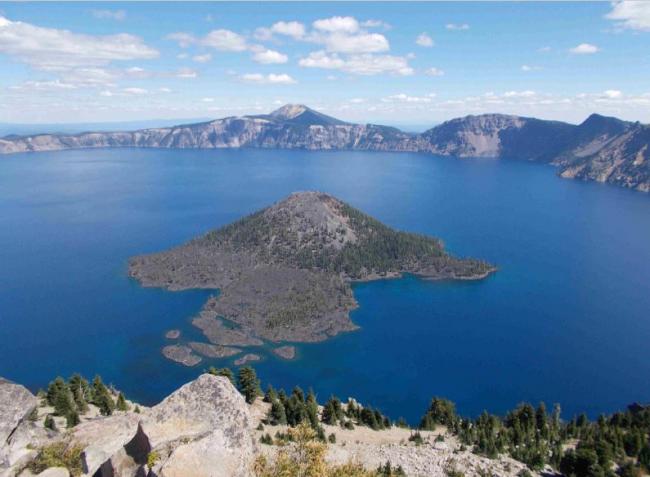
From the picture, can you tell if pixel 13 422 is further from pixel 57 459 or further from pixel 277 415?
pixel 277 415

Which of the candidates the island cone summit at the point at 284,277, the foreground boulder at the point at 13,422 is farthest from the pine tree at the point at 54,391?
the island cone summit at the point at 284,277

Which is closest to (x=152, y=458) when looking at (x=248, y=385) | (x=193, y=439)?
(x=193, y=439)

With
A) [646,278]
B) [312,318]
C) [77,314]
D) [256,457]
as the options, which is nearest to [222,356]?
[312,318]

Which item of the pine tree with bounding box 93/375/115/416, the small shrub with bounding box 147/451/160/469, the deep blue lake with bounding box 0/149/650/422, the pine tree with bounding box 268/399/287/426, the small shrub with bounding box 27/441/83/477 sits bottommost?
the deep blue lake with bounding box 0/149/650/422

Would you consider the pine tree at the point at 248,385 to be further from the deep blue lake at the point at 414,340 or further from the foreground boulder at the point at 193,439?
the foreground boulder at the point at 193,439

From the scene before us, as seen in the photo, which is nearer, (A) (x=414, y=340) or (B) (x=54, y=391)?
(B) (x=54, y=391)

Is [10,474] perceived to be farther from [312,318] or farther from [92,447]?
[312,318]

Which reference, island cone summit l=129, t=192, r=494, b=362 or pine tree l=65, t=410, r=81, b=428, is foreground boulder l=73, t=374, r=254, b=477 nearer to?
pine tree l=65, t=410, r=81, b=428

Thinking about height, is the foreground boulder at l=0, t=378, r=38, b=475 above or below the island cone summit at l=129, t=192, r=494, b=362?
above

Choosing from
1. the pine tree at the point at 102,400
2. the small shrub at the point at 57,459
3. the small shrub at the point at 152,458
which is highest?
the small shrub at the point at 152,458

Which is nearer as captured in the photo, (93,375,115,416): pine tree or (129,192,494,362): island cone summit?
(93,375,115,416): pine tree

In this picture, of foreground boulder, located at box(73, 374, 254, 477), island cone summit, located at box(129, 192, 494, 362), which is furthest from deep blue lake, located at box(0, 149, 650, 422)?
foreground boulder, located at box(73, 374, 254, 477)
